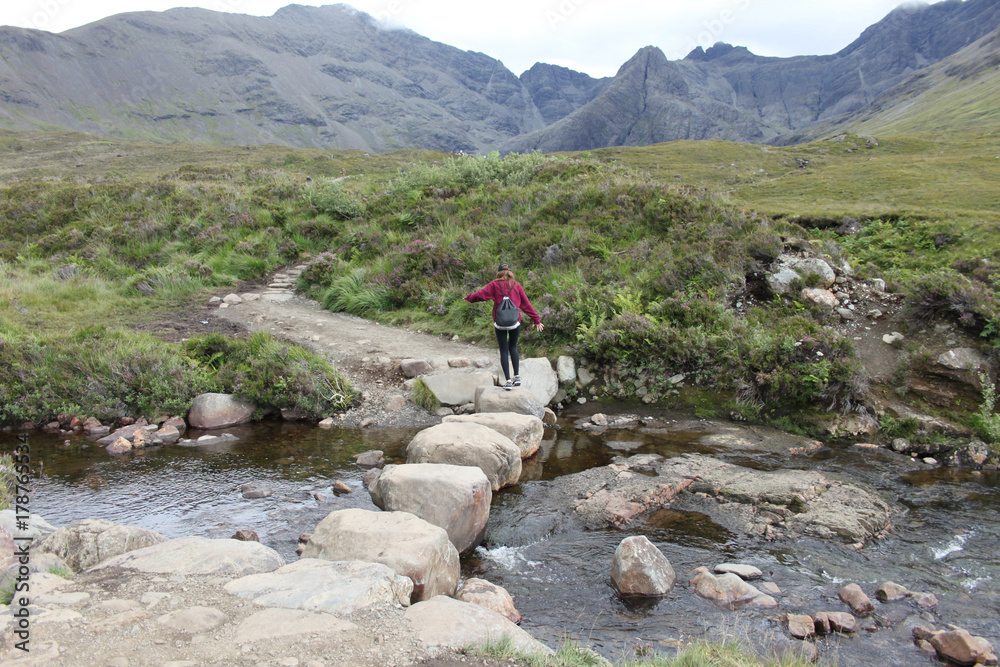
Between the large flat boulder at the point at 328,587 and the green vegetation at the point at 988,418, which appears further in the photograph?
the green vegetation at the point at 988,418

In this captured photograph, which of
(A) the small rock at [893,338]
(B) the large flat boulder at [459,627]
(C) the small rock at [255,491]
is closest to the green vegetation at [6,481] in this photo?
(C) the small rock at [255,491]

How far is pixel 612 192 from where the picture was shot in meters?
16.4

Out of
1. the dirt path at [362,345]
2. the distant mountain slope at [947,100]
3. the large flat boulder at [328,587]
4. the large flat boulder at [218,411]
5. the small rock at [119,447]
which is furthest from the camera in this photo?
the distant mountain slope at [947,100]

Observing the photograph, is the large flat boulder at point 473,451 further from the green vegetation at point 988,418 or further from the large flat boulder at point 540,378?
the green vegetation at point 988,418

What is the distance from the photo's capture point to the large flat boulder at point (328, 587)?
12.5 ft

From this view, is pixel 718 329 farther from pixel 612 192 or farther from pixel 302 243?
pixel 302 243

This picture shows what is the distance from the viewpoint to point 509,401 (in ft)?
30.7

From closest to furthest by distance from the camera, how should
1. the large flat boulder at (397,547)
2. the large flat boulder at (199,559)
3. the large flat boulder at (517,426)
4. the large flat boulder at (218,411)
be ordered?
the large flat boulder at (199,559) < the large flat boulder at (397,547) < the large flat boulder at (517,426) < the large flat boulder at (218,411)

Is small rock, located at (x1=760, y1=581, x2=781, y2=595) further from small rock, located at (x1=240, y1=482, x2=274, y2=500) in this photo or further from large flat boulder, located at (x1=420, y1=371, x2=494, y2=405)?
small rock, located at (x1=240, y1=482, x2=274, y2=500)

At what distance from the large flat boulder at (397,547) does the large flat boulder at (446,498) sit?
0.58 meters

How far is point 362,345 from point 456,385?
336cm

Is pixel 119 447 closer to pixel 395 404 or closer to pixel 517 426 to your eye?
pixel 395 404

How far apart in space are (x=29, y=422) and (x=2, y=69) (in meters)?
255

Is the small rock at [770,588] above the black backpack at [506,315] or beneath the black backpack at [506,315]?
beneath
